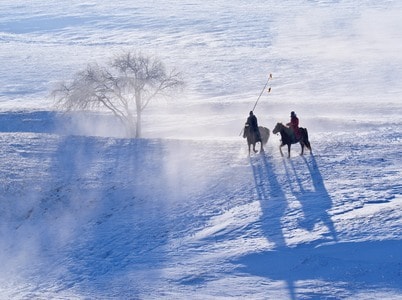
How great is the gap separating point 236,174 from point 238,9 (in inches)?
4587

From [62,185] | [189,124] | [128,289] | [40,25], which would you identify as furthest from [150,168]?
[40,25]

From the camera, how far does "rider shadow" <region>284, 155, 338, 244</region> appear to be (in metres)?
21.0

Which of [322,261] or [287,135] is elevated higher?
[287,135]

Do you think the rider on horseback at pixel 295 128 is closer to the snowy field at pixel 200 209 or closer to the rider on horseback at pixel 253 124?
the snowy field at pixel 200 209

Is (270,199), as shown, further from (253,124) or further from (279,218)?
(253,124)

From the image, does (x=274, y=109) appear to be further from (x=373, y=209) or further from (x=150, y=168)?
(x=373, y=209)

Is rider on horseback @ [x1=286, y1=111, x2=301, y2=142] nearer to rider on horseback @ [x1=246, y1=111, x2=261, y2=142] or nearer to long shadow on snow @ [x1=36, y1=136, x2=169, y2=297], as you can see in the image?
rider on horseback @ [x1=246, y1=111, x2=261, y2=142]

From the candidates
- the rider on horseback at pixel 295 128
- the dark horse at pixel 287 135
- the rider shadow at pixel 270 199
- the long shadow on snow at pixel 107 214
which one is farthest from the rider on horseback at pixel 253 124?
the long shadow on snow at pixel 107 214

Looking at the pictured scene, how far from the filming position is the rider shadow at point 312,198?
21.0 meters

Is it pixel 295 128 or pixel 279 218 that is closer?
pixel 279 218

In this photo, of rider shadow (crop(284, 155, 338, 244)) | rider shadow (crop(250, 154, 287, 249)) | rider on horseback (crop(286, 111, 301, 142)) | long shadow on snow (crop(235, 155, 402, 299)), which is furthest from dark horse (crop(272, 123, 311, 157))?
long shadow on snow (crop(235, 155, 402, 299))

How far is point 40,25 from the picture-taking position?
131m

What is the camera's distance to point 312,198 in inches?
921

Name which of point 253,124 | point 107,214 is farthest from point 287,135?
point 107,214
